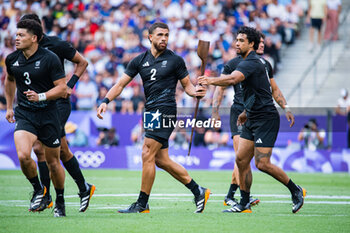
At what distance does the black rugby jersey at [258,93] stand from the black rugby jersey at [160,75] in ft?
3.36

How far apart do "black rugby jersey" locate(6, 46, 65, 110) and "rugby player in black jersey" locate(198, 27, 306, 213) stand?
9.23 feet

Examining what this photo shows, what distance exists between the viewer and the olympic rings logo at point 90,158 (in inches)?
856

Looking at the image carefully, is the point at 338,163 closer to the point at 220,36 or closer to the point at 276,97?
the point at 220,36

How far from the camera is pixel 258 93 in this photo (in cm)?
1037

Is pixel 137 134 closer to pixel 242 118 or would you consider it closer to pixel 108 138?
pixel 108 138

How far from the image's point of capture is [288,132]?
70.3 feet

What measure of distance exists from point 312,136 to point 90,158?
725cm

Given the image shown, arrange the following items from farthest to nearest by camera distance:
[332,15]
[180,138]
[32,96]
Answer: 1. [332,15]
2. [180,138]
3. [32,96]

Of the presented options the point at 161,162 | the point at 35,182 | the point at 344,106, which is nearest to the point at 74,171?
the point at 35,182

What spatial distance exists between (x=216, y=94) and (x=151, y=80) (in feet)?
6.62

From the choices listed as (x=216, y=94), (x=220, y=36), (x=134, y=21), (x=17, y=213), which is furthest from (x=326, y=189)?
(x=134, y=21)

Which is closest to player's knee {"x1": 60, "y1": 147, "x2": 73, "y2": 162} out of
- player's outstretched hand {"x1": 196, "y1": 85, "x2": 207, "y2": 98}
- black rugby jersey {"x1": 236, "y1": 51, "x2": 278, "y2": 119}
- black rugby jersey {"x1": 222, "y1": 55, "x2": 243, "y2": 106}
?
player's outstretched hand {"x1": 196, "y1": 85, "x2": 207, "y2": 98}

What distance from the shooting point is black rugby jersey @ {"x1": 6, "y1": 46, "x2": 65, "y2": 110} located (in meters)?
9.42

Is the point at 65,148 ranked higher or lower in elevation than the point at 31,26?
lower
